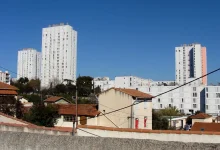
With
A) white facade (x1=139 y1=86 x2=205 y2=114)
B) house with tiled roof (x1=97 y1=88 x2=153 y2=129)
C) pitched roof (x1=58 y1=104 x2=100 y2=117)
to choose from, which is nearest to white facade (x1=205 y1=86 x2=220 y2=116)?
white facade (x1=139 y1=86 x2=205 y2=114)

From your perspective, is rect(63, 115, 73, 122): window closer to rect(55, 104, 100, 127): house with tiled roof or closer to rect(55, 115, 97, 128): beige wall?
rect(55, 104, 100, 127): house with tiled roof

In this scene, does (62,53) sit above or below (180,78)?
above

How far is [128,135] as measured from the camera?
556 inches

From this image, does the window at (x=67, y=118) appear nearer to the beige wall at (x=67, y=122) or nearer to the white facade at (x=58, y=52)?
the beige wall at (x=67, y=122)

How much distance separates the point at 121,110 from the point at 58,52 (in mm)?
100953

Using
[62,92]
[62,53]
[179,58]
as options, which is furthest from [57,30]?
[179,58]

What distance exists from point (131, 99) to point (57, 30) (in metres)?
105

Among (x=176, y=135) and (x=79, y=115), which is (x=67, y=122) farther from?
(x=176, y=135)

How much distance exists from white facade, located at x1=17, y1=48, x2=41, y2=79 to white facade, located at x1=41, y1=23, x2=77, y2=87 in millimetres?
16820

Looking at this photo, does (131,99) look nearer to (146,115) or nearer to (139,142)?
(146,115)

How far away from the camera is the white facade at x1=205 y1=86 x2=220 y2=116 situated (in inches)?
3625

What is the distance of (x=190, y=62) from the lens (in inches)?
5595

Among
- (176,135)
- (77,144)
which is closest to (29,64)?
(176,135)

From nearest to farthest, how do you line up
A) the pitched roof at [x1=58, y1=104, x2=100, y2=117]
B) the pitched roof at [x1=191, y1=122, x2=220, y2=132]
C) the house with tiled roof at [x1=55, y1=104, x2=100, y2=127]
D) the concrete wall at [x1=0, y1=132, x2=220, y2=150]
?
1. the concrete wall at [x1=0, y1=132, x2=220, y2=150]
2. the house with tiled roof at [x1=55, y1=104, x2=100, y2=127]
3. the pitched roof at [x1=58, y1=104, x2=100, y2=117]
4. the pitched roof at [x1=191, y1=122, x2=220, y2=132]
